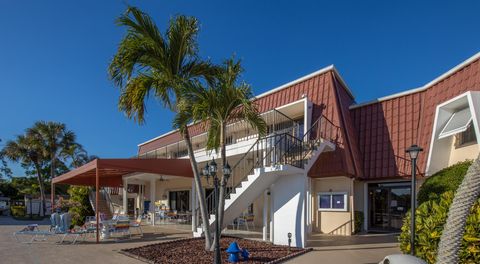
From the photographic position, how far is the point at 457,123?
1232cm

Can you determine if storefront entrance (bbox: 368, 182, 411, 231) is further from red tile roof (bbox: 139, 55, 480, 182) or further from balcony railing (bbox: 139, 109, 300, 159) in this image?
balcony railing (bbox: 139, 109, 300, 159)

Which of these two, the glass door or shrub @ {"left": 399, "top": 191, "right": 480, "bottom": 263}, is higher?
shrub @ {"left": 399, "top": 191, "right": 480, "bottom": 263}

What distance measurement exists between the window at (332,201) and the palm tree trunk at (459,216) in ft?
35.8

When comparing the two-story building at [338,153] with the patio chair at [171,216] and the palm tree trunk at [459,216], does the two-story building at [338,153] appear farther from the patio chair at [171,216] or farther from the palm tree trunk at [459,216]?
the palm tree trunk at [459,216]

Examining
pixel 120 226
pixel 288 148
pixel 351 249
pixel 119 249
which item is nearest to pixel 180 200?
pixel 120 226

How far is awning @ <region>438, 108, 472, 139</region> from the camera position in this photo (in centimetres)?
1174

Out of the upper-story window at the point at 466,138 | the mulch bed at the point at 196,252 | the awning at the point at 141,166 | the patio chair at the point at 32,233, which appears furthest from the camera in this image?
the awning at the point at 141,166

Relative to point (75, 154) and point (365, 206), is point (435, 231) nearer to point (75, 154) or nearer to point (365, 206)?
point (365, 206)

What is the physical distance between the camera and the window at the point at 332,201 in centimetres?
1566

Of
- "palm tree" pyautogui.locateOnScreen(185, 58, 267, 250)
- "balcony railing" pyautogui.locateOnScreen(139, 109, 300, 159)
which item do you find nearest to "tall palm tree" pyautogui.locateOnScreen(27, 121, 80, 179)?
"balcony railing" pyautogui.locateOnScreen(139, 109, 300, 159)

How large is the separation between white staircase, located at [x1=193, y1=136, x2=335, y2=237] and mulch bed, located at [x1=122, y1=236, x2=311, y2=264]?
1.06m

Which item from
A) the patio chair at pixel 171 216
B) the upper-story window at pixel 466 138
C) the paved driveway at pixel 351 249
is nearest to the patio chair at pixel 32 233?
the patio chair at pixel 171 216

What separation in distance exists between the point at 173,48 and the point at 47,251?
24.0 ft

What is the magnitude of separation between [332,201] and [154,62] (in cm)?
1014
